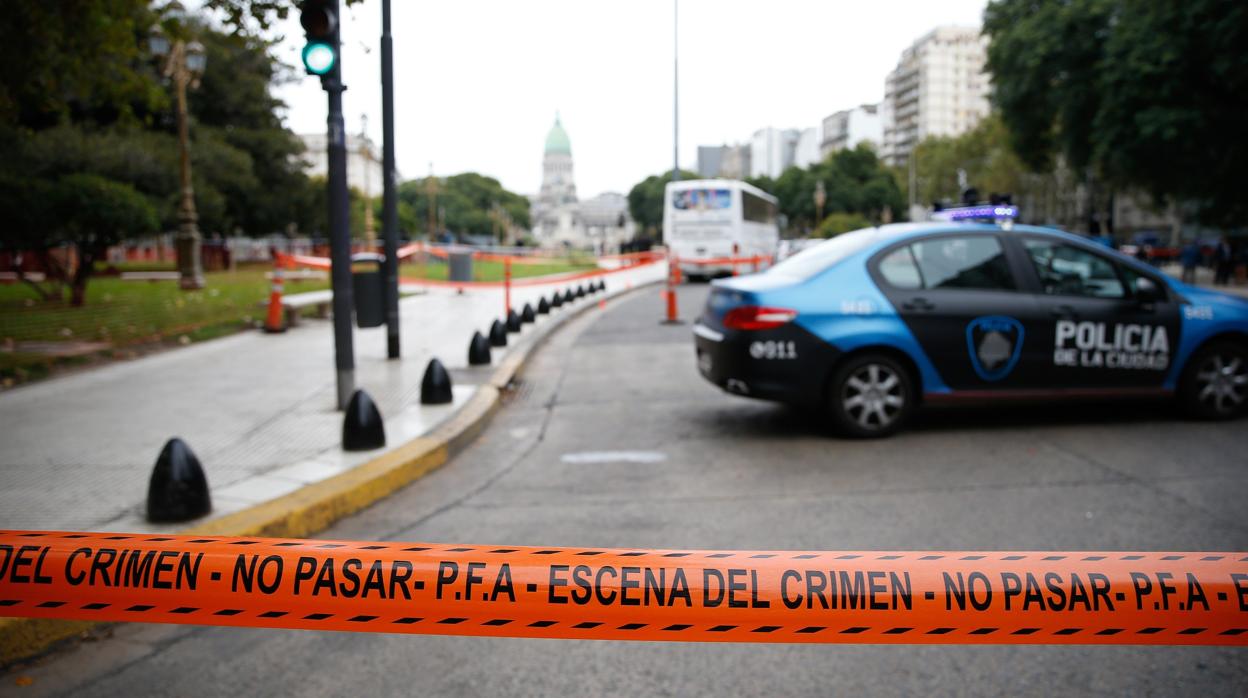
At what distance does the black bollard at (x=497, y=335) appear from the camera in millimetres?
11516

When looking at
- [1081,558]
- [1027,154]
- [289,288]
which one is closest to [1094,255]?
[1081,558]

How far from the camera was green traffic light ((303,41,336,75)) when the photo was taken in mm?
6551

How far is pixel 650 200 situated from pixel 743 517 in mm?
126460

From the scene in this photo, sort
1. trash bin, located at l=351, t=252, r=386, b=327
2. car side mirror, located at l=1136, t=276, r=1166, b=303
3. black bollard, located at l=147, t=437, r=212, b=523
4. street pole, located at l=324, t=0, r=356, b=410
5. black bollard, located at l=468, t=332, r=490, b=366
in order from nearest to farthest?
black bollard, located at l=147, t=437, r=212, b=523, car side mirror, located at l=1136, t=276, r=1166, b=303, street pole, located at l=324, t=0, r=356, b=410, trash bin, located at l=351, t=252, r=386, b=327, black bollard, located at l=468, t=332, r=490, b=366

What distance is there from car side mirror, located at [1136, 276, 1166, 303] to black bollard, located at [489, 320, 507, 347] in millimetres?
7069

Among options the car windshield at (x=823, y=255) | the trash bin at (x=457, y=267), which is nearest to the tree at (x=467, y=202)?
the trash bin at (x=457, y=267)

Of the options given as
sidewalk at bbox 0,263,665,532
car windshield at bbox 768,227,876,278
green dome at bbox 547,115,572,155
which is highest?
green dome at bbox 547,115,572,155

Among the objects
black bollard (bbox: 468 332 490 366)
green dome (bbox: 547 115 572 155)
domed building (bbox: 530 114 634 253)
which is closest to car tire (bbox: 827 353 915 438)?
black bollard (bbox: 468 332 490 366)

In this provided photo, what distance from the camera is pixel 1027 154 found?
3581 centimetres

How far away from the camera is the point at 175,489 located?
4422 millimetres

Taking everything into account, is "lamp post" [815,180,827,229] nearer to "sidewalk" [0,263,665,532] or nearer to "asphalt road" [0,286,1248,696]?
"sidewalk" [0,263,665,532]

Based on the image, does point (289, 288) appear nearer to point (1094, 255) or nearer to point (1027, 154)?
point (1094, 255)

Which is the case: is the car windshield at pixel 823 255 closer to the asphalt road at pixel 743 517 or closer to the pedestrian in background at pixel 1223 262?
the asphalt road at pixel 743 517

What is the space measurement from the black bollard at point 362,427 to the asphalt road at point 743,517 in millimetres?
495
